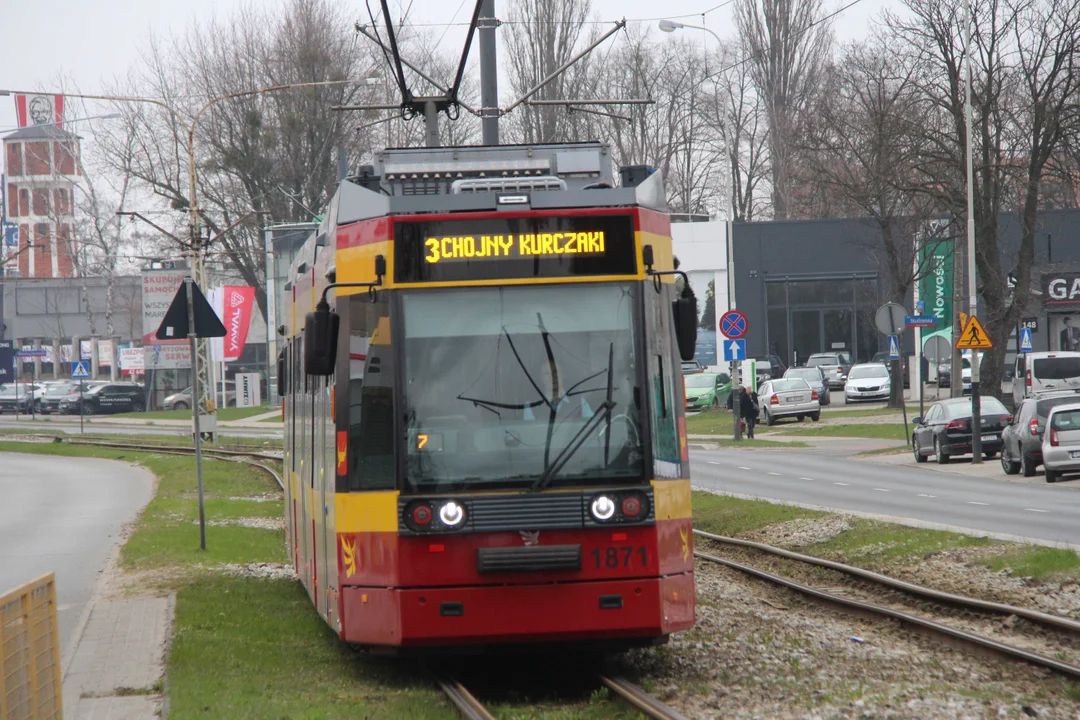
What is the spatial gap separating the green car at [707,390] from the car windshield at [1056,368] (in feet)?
51.0

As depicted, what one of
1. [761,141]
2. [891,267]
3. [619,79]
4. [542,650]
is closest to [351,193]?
[542,650]

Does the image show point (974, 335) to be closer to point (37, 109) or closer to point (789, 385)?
point (789, 385)

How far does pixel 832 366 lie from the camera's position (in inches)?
2258

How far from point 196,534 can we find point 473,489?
35.7 ft

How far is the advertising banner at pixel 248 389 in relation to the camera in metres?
60.9

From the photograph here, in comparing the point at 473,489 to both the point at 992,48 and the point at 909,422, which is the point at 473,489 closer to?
the point at 992,48

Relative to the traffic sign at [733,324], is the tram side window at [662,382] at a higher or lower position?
lower

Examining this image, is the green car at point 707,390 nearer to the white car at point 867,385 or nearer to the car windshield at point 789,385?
the white car at point 867,385

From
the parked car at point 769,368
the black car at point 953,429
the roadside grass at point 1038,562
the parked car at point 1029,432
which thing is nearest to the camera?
the roadside grass at point 1038,562

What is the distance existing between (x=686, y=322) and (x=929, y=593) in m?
4.52

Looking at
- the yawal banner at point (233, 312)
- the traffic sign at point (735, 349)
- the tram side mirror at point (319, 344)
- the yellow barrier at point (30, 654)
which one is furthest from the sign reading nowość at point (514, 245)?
the yawal banner at point (233, 312)

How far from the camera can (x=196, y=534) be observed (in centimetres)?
1778

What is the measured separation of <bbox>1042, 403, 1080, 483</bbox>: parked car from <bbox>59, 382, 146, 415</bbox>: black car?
5200 centimetres

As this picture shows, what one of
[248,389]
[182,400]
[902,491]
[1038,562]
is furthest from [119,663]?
[182,400]
